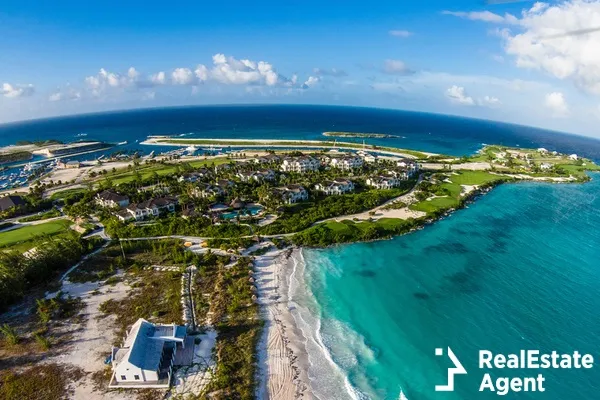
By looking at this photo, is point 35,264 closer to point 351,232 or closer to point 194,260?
point 194,260

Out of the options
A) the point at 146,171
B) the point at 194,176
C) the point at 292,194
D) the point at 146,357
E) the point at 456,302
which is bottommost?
the point at 146,357

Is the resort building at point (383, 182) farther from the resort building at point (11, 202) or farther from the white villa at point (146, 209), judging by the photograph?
the resort building at point (11, 202)

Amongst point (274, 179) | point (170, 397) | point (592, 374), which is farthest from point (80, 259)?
point (592, 374)

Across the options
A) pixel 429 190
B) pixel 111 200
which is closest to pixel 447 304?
pixel 429 190

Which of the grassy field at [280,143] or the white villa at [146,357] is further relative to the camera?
the grassy field at [280,143]

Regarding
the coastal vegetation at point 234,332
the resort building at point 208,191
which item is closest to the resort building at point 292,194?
the resort building at point 208,191

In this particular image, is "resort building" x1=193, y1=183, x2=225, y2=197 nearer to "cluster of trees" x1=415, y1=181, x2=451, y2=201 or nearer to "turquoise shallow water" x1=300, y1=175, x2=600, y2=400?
"turquoise shallow water" x1=300, y1=175, x2=600, y2=400
